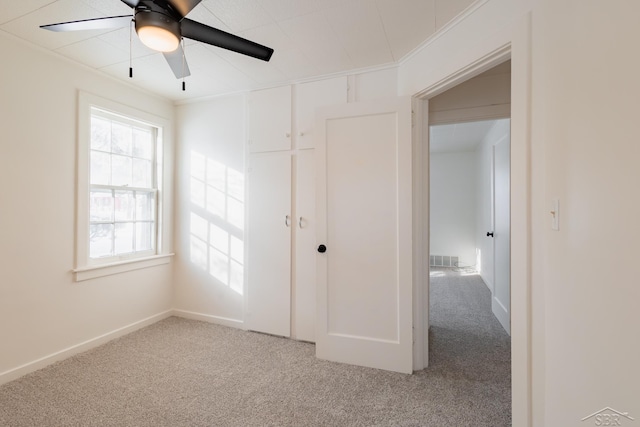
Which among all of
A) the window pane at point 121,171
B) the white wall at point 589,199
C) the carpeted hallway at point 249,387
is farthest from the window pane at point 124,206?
the white wall at point 589,199

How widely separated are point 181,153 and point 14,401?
2520 mm

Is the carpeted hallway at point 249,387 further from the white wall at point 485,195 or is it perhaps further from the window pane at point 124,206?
the white wall at point 485,195

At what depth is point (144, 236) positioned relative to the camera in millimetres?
3211

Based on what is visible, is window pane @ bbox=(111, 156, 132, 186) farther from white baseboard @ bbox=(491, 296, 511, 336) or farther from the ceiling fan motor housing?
white baseboard @ bbox=(491, 296, 511, 336)

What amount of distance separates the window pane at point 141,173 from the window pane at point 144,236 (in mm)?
446

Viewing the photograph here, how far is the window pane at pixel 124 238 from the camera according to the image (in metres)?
2.95

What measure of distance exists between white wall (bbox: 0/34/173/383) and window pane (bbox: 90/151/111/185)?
0.65 ft

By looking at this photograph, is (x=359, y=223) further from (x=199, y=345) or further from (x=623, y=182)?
(x=199, y=345)

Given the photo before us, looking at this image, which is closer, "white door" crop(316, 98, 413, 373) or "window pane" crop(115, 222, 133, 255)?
"white door" crop(316, 98, 413, 373)

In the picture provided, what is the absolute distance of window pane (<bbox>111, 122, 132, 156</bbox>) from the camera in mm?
2887

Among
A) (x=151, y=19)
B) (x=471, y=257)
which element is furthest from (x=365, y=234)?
(x=471, y=257)

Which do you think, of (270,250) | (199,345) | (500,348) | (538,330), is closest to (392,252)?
(538,330)

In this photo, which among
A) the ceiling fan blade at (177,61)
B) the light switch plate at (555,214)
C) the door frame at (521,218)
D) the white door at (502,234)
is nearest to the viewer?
the light switch plate at (555,214)

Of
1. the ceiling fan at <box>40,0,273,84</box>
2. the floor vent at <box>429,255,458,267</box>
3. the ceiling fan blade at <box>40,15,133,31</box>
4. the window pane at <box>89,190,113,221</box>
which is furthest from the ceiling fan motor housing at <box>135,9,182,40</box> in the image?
the floor vent at <box>429,255,458,267</box>
